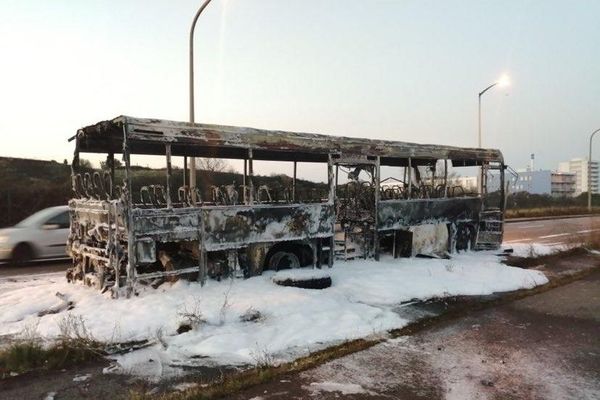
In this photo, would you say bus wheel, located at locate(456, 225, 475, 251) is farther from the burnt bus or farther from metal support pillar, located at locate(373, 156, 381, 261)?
metal support pillar, located at locate(373, 156, 381, 261)

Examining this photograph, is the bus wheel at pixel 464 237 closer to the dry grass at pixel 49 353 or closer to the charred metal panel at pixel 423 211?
the charred metal panel at pixel 423 211

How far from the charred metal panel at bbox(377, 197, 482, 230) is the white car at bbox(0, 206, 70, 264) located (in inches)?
321

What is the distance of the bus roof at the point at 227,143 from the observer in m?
7.79

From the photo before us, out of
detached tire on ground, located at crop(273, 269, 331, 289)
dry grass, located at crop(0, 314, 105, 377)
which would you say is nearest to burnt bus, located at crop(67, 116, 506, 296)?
detached tire on ground, located at crop(273, 269, 331, 289)

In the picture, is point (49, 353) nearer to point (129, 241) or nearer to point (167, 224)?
point (129, 241)

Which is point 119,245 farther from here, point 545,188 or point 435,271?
point 545,188

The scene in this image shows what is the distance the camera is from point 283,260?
9773mm

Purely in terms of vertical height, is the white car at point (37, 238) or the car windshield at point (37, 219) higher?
the car windshield at point (37, 219)

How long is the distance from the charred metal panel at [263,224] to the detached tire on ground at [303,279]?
31.5 inches

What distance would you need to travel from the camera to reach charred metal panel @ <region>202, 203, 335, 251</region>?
8529 mm

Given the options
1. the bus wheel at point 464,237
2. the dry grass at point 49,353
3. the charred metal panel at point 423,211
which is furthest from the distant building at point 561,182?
the dry grass at point 49,353

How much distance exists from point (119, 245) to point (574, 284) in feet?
30.3

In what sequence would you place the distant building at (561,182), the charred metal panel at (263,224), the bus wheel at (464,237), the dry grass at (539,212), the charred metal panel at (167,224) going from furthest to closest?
the distant building at (561,182)
the dry grass at (539,212)
the bus wheel at (464,237)
the charred metal panel at (263,224)
the charred metal panel at (167,224)

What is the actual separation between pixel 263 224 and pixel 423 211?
5.22m
